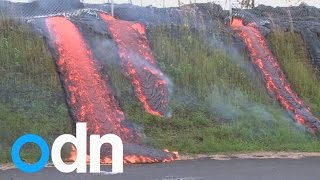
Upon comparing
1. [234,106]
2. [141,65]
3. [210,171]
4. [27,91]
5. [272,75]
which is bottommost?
[210,171]

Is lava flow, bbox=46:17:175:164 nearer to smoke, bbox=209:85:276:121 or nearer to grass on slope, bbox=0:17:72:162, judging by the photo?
grass on slope, bbox=0:17:72:162

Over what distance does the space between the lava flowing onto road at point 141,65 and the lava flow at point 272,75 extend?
362 centimetres

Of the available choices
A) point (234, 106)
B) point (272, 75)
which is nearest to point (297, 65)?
point (272, 75)

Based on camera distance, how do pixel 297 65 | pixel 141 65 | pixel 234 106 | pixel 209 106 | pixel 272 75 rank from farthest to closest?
pixel 297 65 < pixel 272 75 < pixel 141 65 < pixel 234 106 < pixel 209 106

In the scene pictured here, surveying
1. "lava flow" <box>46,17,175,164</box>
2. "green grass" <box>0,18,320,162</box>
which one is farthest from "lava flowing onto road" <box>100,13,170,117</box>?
"lava flow" <box>46,17,175,164</box>

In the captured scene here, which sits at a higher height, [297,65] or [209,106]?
[297,65]

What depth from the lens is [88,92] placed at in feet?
53.8

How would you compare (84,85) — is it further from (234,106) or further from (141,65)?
(234,106)

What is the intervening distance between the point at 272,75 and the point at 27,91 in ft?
26.7

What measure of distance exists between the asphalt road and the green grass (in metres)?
2.00

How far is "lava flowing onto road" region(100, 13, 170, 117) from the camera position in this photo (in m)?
17.4

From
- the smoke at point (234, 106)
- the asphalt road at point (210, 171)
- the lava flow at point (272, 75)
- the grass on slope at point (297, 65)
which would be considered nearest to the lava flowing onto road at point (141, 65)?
the smoke at point (234, 106)

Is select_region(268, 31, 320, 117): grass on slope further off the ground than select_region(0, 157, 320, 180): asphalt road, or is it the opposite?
select_region(268, 31, 320, 117): grass on slope

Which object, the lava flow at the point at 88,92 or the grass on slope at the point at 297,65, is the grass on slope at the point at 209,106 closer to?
the lava flow at the point at 88,92
